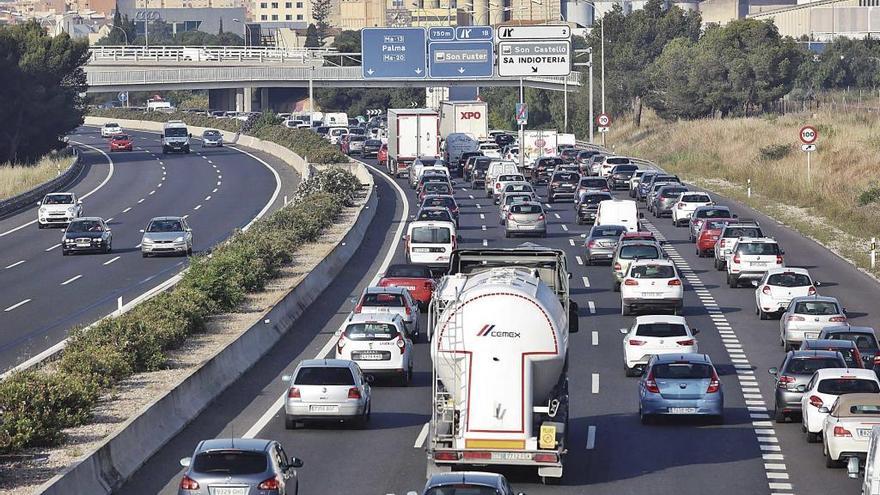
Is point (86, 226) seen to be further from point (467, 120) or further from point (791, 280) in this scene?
point (467, 120)

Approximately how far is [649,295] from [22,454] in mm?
23547

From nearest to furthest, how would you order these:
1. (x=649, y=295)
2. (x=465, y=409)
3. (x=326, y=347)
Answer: (x=465, y=409) < (x=326, y=347) < (x=649, y=295)

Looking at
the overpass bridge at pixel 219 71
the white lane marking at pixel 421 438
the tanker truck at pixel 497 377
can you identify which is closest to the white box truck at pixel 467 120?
the overpass bridge at pixel 219 71

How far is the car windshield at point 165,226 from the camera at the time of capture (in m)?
60.3

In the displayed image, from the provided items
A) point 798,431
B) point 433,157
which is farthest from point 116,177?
point 798,431

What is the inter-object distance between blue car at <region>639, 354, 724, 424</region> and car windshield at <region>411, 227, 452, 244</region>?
22487 millimetres

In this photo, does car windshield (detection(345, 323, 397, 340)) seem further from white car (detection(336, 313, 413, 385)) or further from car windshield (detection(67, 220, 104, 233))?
car windshield (detection(67, 220, 104, 233))

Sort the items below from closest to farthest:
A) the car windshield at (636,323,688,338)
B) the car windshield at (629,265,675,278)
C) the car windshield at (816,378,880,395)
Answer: the car windshield at (816,378,880,395) < the car windshield at (636,323,688,338) < the car windshield at (629,265,675,278)

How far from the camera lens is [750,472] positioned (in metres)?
26.2

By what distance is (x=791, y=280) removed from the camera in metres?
43.8

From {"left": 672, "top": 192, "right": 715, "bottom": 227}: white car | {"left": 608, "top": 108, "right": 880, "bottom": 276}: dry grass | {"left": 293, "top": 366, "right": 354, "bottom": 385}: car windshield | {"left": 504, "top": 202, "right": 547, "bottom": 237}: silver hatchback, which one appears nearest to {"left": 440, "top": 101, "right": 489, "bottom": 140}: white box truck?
{"left": 608, "top": 108, "right": 880, "bottom": 276}: dry grass

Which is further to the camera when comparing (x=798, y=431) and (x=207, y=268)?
(x=207, y=268)

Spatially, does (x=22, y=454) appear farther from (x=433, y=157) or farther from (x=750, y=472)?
(x=433, y=157)

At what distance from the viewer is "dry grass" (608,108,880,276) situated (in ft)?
235
